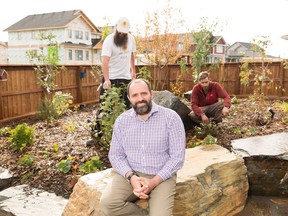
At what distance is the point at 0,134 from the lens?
6547 millimetres

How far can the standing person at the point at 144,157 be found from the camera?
95.7 inches

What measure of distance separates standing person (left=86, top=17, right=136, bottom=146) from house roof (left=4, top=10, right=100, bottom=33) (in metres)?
26.3

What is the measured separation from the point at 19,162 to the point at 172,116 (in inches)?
121

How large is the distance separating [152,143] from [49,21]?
31911 mm

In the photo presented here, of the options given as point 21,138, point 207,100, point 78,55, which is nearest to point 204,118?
point 207,100

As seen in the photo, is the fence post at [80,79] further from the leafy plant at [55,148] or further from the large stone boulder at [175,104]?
the leafy plant at [55,148]

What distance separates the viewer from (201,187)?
3.08 meters

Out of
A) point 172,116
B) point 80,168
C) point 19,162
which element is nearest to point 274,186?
point 172,116

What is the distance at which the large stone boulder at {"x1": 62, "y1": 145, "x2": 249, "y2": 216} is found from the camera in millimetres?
2840

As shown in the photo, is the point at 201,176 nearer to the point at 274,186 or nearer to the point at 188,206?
the point at 188,206

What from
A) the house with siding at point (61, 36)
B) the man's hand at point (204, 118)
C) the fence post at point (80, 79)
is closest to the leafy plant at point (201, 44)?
the fence post at point (80, 79)

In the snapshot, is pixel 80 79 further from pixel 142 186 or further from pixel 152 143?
pixel 142 186

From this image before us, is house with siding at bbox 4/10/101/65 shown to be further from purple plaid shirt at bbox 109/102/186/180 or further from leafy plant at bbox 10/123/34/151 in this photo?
purple plaid shirt at bbox 109/102/186/180

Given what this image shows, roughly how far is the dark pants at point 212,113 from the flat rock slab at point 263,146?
82 centimetres
